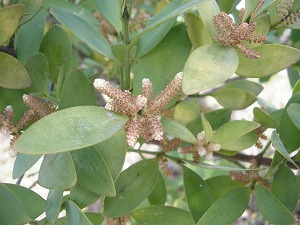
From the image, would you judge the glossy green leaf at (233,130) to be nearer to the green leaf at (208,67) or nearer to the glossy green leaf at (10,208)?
the green leaf at (208,67)

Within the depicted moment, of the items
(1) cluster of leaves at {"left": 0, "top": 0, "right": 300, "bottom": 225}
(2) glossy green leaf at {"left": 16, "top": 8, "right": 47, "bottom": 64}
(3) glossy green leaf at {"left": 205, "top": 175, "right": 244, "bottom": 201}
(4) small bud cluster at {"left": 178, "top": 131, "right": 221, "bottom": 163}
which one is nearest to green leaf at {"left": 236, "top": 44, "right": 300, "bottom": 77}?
(1) cluster of leaves at {"left": 0, "top": 0, "right": 300, "bottom": 225}

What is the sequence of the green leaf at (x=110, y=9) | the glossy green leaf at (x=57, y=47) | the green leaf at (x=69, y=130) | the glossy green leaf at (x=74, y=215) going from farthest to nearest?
the glossy green leaf at (x=57, y=47)
the green leaf at (x=110, y=9)
the glossy green leaf at (x=74, y=215)
the green leaf at (x=69, y=130)

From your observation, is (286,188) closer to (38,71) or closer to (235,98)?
(235,98)

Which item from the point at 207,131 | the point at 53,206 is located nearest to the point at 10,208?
the point at 53,206

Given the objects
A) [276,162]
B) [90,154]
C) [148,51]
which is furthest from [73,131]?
[276,162]

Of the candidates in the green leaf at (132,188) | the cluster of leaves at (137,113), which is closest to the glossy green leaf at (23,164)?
the cluster of leaves at (137,113)

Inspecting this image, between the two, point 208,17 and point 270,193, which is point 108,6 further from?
point 270,193
